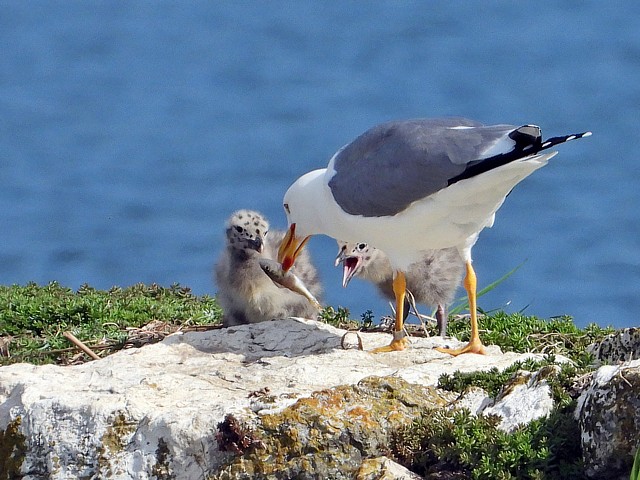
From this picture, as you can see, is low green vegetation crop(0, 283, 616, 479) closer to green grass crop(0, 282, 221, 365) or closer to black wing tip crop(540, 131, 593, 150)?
green grass crop(0, 282, 221, 365)

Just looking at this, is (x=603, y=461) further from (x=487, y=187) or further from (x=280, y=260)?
(x=280, y=260)

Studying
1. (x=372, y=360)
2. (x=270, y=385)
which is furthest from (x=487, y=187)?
(x=270, y=385)

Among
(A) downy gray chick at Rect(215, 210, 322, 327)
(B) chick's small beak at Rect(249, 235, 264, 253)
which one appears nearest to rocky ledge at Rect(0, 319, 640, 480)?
(A) downy gray chick at Rect(215, 210, 322, 327)

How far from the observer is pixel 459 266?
8805 millimetres

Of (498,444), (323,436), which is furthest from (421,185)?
(498,444)

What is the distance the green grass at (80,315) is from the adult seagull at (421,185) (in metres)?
1.80

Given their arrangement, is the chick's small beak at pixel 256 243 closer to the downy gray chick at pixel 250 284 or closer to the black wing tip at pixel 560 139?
the downy gray chick at pixel 250 284

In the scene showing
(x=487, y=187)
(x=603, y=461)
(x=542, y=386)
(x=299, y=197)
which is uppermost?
(x=299, y=197)

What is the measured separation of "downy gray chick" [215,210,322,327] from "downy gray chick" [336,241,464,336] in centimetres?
37

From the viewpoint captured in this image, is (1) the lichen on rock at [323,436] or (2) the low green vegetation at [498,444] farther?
(1) the lichen on rock at [323,436]

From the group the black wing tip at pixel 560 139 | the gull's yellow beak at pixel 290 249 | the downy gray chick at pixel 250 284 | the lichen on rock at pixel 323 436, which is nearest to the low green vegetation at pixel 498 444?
the lichen on rock at pixel 323 436

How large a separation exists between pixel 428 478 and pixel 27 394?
210 cm

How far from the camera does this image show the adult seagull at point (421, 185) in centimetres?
643

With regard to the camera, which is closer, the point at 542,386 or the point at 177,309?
the point at 542,386
